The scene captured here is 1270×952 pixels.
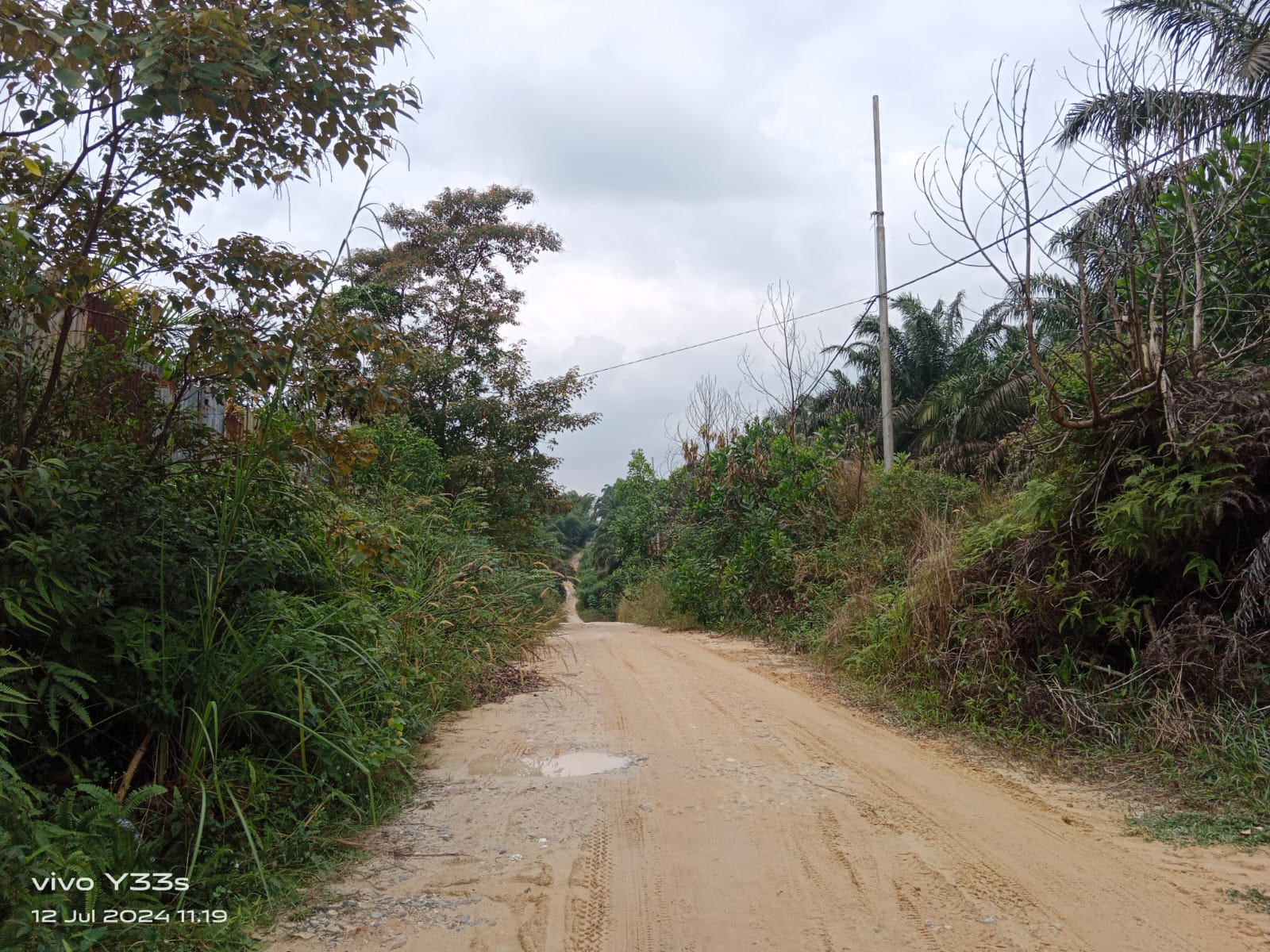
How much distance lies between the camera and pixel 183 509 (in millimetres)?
4574

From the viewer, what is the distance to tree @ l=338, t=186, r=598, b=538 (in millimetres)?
17078

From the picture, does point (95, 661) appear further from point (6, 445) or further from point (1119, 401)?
point (1119, 401)

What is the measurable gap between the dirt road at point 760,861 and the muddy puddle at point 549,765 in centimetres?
2

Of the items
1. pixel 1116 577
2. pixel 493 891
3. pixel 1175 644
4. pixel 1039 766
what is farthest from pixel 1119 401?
pixel 493 891

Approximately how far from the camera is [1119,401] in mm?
6574

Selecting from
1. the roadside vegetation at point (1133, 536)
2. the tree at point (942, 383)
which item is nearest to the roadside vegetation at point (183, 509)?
the roadside vegetation at point (1133, 536)

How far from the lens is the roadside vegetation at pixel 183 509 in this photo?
135 inches

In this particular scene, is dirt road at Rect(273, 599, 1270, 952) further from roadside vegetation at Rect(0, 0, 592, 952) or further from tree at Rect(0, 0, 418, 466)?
tree at Rect(0, 0, 418, 466)

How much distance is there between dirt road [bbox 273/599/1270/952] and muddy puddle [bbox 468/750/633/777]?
0.02m

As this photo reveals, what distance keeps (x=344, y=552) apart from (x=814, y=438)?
37.4 feet

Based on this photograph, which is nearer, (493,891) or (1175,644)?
(493,891)

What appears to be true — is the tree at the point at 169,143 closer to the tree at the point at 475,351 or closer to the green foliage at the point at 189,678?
the green foliage at the point at 189,678

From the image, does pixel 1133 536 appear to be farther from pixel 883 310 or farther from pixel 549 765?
pixel 883 310

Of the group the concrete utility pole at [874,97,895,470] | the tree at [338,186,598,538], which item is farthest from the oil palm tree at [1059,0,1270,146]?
the tree at [338,186,598,538]
